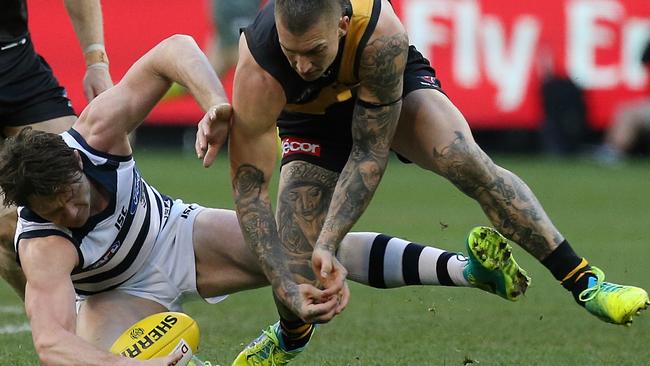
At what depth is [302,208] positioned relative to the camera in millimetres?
5762

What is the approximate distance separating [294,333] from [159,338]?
2.95 feet

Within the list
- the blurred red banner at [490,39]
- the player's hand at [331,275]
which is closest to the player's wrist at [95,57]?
the player's hand at [331,275]

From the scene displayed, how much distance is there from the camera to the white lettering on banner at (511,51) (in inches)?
614

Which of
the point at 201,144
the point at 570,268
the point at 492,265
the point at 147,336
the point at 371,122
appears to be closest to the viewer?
the point at 201,144

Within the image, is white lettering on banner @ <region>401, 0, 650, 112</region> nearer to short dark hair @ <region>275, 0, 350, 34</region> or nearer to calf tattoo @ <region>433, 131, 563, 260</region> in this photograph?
calf tattoo @ <region>433, 131, 563, 260</region>

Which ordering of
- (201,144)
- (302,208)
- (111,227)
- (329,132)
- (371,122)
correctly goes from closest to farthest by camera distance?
(201,144), (371,122), (111,227), (302,208), (329,132)

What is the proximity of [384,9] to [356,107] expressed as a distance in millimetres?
412

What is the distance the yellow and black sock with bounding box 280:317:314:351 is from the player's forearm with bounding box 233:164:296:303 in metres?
0.55

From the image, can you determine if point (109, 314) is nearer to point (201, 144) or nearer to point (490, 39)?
point (201, 144)

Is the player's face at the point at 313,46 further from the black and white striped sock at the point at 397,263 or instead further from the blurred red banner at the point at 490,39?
the blurred red banner at the point at 490,39

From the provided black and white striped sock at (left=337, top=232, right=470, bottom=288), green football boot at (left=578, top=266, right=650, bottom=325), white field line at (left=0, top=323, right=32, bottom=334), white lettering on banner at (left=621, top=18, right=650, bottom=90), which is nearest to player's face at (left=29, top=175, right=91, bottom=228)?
black and white striped sock at (left=337, top=232, right=470, bottom=288)

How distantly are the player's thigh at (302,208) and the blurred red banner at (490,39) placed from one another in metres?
9.84

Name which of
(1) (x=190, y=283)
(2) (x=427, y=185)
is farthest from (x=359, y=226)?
(1) (x=190, y=283)

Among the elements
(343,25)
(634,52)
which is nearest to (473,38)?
(634,52)
